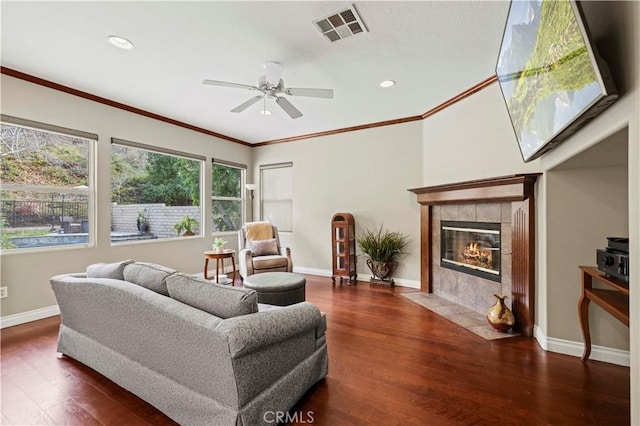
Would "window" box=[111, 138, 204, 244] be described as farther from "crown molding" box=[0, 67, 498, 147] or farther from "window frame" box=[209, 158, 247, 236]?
"crown molding" box=[0, 67, 498, 147]

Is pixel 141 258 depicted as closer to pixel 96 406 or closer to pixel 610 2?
pixel 96 406

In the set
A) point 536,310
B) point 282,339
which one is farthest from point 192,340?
point 536,310

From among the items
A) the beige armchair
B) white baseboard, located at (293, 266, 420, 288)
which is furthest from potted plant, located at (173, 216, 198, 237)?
white baseboard, located at (293, 266, 420, 288)

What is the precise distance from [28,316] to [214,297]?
120 inches

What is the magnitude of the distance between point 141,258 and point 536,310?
4.79m

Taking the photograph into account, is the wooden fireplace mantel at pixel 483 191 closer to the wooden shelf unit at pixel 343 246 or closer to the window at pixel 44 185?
the wooden shelf unit at pixel 343 246

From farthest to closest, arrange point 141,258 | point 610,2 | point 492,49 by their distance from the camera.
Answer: point 141,258 → point 492,49 → point 610,2

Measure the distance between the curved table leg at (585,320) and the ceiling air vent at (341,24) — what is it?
2.71 metres

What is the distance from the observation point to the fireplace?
3178mm

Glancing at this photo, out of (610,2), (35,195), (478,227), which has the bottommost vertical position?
(478,227)

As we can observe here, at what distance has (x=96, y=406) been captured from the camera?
A: 5.74 ft

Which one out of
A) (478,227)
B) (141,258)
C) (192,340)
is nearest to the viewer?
(192,340)

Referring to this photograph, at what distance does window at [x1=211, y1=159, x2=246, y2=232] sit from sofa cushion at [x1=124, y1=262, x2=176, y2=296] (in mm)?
3388

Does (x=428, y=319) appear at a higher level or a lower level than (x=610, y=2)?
lower
